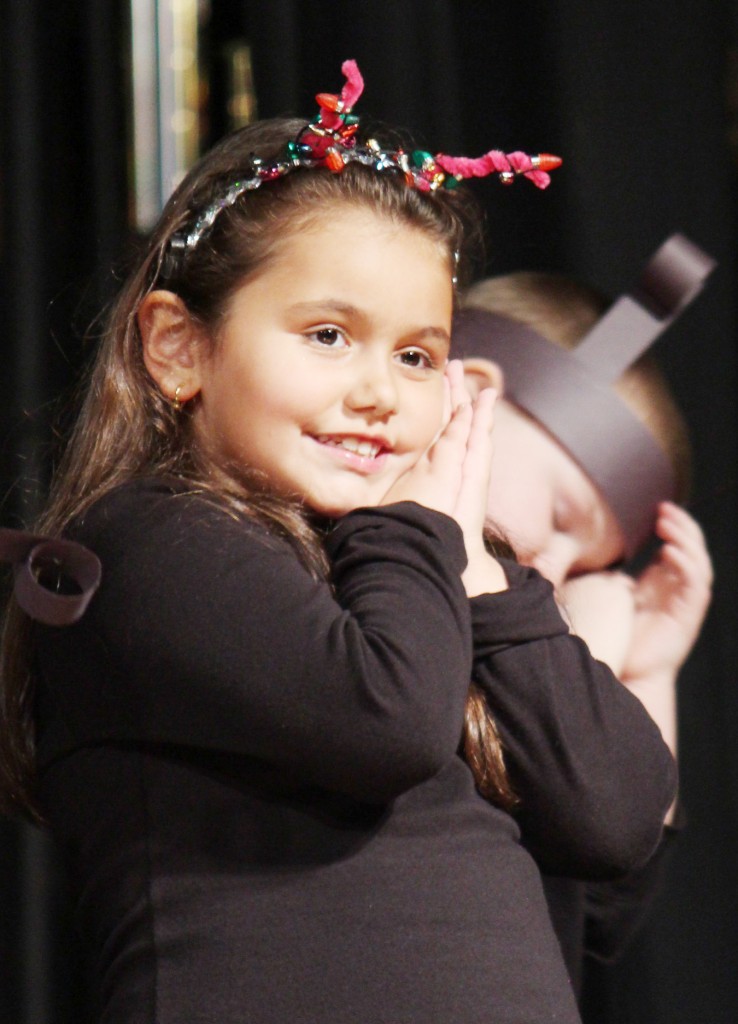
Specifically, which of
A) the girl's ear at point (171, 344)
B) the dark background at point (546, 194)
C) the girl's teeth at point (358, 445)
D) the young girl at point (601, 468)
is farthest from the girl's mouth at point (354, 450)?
the dark background at point (546, 194)

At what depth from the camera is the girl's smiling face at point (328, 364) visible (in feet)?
3.37

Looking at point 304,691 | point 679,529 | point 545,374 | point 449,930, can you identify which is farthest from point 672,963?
point 304,691

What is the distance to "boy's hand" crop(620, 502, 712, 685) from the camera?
59.7 inches

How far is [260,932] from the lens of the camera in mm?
918

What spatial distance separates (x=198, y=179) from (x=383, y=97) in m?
0.68

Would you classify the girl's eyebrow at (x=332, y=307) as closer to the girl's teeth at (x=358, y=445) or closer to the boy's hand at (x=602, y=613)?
the girl's teeth at (x=358, y=445)

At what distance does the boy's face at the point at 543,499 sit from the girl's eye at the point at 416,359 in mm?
336

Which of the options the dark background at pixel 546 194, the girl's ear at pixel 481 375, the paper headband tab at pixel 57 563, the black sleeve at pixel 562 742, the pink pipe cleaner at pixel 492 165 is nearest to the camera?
the paper headband tab at pixel 57 563

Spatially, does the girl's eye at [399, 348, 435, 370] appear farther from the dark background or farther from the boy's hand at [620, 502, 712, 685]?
the dark background

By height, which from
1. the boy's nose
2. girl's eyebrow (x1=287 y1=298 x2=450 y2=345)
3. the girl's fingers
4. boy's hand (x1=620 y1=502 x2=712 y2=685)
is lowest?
boy's hand (x1=620 y1=502 x2=712 y2=685)

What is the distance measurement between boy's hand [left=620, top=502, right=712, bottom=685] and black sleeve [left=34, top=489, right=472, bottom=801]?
587 millimetres

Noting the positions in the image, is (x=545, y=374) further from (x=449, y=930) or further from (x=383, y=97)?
(x=449, y=930)

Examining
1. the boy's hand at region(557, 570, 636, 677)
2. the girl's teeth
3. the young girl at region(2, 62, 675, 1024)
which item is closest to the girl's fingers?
the young girl at region(2, 62, 675, 1024)

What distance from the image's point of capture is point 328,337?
40.9 inches
